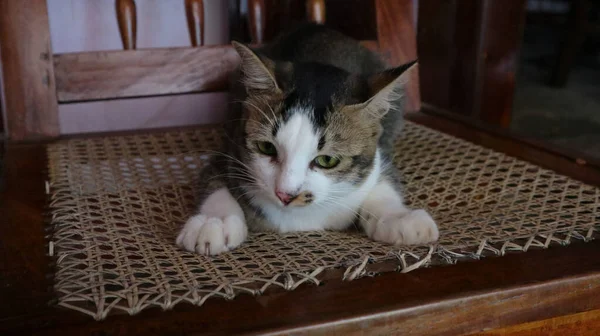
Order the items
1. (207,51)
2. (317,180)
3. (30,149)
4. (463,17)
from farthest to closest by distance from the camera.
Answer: (463,17), (207,51), (30,149), (317,180)

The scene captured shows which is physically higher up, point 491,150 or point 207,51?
point 207,51

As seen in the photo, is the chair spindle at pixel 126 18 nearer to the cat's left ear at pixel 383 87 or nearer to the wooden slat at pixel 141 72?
the wooden slat at pixel 141 72

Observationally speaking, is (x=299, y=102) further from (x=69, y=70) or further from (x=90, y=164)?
(x=69, y=70)

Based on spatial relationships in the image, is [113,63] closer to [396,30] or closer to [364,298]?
[396,30]

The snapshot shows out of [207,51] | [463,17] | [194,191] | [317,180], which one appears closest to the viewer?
[317,180]

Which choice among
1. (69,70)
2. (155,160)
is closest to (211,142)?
(155,160)

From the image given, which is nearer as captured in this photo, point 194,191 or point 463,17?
point 194,191

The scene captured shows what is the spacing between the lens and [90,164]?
953 mm

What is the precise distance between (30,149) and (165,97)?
0.28 meters

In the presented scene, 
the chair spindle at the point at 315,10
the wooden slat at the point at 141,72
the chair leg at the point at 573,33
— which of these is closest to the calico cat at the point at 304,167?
the wooden slat at the point at 141,72

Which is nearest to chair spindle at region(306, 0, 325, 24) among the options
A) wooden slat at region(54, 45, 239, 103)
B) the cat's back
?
the cat's back

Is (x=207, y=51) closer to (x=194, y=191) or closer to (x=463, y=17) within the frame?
(x=194, y=191)

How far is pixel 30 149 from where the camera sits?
1.03m

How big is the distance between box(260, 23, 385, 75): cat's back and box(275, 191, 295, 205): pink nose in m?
0.42
